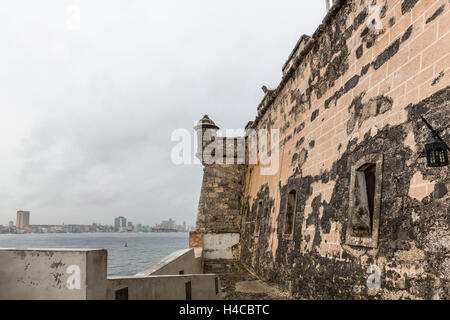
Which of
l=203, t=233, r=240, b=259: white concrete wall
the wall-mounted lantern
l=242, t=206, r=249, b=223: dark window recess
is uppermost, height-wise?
the wall-mounted lantern

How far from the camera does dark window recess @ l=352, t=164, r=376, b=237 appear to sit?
4.41 m

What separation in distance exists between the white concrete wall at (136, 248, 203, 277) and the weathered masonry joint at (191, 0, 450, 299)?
A: 7.03ft

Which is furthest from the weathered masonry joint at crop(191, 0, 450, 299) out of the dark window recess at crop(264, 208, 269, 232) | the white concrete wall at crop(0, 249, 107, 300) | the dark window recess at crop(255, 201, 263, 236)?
the white concrete wall at crop(0, 249, 107, 300)

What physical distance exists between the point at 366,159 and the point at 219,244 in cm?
A: 934

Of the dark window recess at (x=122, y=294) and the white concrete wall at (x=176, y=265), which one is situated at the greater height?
the dark window recess at (x=122, y=294)

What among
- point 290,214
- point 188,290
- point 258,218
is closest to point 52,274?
point 188,290

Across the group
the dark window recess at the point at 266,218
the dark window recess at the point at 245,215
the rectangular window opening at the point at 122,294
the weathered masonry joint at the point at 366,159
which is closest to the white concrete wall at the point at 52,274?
the rectangular window opening at the point at 122,294

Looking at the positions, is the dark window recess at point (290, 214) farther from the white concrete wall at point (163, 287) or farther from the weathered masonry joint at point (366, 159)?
the white concrete wall at point (163, 287)

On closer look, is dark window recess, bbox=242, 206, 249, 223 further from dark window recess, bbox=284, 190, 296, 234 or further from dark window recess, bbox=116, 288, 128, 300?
dark window recess, bbox=116, 288, 128, 300

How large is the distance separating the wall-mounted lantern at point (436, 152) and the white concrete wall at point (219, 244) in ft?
34.4

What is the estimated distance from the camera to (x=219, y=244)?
41.8 feet

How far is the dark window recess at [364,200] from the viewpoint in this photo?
4.41 meters

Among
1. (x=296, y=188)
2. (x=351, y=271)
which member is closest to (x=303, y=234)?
(x=296, y=188)

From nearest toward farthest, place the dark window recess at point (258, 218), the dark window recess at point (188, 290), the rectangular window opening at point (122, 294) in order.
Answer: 1. the rectangular window opening at point (122, 294)
2. the dark window recess at point (188, 290)
3. the dark window recess at point (258, 218)
